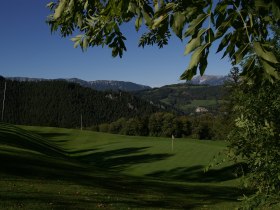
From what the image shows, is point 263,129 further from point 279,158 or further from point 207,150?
point 207,150

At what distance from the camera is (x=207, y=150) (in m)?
53.0

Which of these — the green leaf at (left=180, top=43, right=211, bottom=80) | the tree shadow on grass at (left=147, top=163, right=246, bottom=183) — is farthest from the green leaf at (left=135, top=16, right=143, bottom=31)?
the tree shadow on grass at (left=147, top=163, right=246, bottom=183)

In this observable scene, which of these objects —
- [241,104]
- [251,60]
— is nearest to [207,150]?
[241,104]

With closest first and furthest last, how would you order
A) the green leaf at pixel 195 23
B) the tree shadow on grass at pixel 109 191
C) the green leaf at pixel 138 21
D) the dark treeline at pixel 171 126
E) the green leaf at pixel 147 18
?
the green leaf at pixel 195 23 < the green leaf at pixel 147 18 < the green leaf at pixel 138 21 < the tree shadow on grass at pixel 109 191 < the dark treeline at pixel 171 126

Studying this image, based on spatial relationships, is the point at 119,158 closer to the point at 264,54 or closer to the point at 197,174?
the point at 197,174

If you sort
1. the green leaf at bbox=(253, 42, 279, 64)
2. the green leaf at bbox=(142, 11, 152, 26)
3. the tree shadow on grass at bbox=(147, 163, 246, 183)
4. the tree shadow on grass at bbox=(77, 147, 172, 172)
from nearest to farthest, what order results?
A: the green leaf at bbox=(253, 42, 279, 64), the green leaf at bbox=(142, 11, 152, 26), the tree shadow on grass at bbox=(147, 163, 246, 183), the tree shadow on grass at bbox=(77, 147, 172, 172)

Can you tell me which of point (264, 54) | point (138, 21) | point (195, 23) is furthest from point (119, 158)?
point (264, 54)

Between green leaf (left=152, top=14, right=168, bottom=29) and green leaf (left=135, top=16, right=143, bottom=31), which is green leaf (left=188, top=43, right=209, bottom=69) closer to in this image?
green leaf (left=152, top=14, right=168, bottom=29)

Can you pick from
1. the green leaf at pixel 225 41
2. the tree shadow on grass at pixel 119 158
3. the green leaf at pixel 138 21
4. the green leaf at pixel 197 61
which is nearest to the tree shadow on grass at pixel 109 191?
the green leaf at pixel 138 21

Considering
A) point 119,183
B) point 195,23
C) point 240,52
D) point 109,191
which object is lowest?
point 119,183

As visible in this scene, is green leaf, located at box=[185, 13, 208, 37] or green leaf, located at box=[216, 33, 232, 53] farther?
green leaf, located at box=[216, 33, 232, 53]

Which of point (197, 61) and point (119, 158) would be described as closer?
point (197, 61)

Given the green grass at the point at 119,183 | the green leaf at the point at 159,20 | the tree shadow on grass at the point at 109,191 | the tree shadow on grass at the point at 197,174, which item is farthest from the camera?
the tree shadow on grass at the point at 197,174

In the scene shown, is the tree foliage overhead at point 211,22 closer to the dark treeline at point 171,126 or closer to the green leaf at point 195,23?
the green leaf at point 195,23
